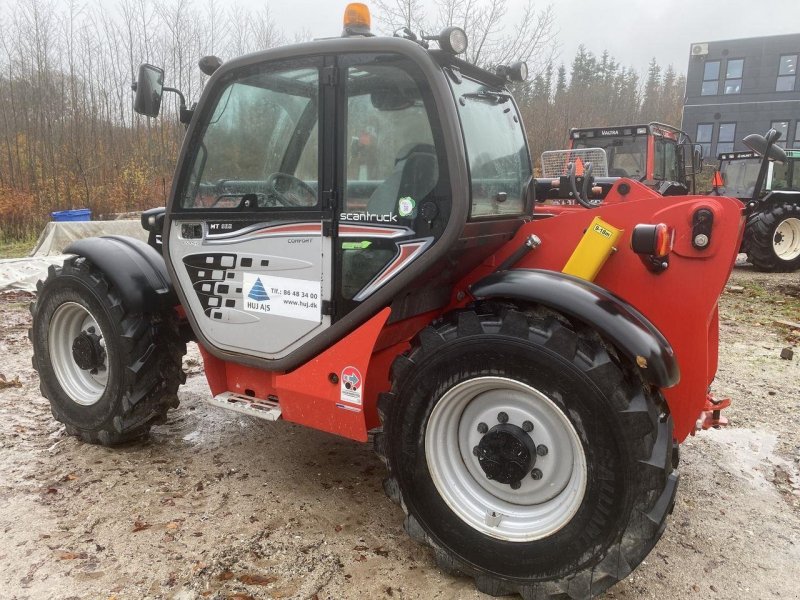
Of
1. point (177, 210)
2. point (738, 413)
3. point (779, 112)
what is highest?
point (779, 112)

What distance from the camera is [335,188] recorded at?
283cm

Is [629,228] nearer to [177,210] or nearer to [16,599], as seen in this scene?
[177,210]

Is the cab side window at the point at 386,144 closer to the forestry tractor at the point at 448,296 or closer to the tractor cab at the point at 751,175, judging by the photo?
the forestry tractor at the point at 448,296

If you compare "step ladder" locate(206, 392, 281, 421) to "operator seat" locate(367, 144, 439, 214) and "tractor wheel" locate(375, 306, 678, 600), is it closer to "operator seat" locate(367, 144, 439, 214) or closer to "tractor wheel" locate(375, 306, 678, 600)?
"tractor wheel" locate(375, 306, 678, 600)

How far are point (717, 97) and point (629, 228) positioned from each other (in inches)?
1186

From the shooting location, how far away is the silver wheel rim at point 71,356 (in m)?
3.98

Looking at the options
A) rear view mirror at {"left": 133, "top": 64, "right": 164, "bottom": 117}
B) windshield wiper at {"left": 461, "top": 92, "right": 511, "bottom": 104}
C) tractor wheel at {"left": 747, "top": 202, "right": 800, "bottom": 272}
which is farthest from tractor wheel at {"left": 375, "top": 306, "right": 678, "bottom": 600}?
tractor wheel at {"left": 747, "top": 202, "right": 800, "bottom": 272}

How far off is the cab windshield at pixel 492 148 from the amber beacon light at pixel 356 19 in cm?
58

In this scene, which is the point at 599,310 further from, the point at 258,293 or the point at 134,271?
the point at 134,271

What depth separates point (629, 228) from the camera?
2773 millimetres

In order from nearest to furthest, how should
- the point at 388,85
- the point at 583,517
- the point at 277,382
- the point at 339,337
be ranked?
the point at 583,517 → the point at 388,85 → the point at 339,337 → the point at 277,382

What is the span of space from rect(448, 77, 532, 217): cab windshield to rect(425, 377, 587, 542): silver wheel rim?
0.82m

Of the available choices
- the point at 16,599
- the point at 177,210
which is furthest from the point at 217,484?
the point at 177,210

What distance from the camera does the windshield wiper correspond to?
9.49 feet
